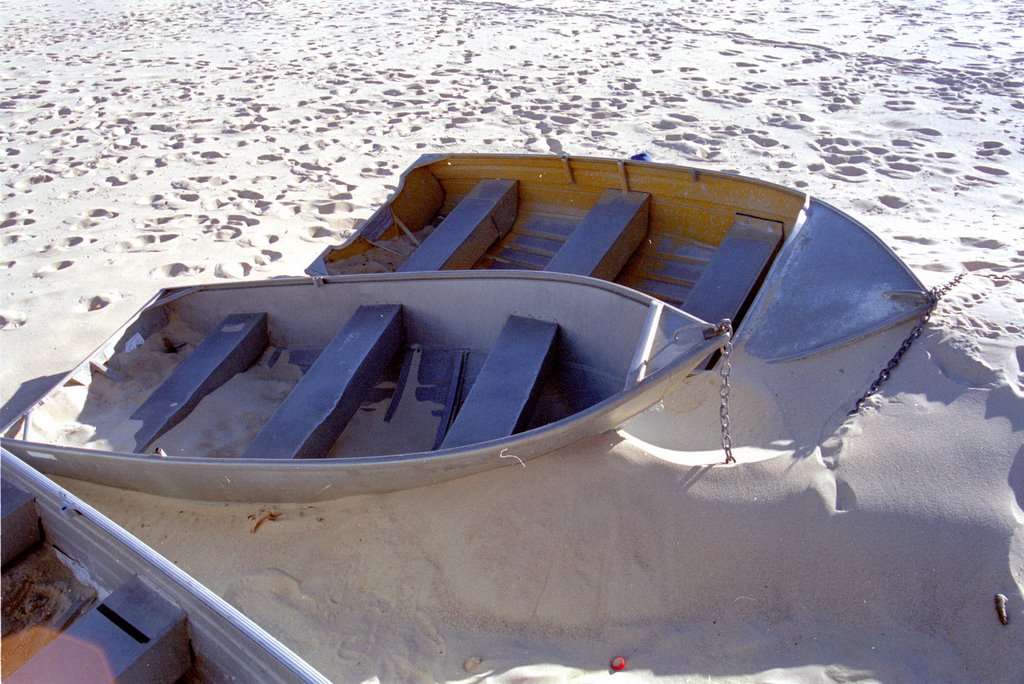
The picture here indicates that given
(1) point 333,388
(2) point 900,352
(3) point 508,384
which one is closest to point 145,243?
(1) point 333,388

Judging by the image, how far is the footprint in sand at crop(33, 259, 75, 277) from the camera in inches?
237

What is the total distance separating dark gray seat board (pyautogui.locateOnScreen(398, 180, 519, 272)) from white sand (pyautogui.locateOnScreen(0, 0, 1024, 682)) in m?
1.41

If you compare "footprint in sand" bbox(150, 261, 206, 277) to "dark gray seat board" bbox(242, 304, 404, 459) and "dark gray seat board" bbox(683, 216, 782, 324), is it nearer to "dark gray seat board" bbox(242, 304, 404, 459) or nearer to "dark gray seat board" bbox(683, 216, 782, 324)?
"dark gray seat board" bbox(242, 304, 404, 459)

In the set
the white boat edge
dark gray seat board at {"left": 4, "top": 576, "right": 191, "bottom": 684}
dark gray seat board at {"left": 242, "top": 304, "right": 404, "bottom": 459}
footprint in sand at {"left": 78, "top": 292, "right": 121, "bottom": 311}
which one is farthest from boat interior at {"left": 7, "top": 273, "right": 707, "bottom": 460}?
footprint in sand at {"left": 78, "top": 292, "right": 121, "bottom": 311}

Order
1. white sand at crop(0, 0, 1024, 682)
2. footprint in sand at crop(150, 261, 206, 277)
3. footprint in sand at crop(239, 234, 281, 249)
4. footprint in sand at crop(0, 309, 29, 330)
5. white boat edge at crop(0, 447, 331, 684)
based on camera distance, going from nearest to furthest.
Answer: white boat edge at crop(0, 447, 331, 684) < white sand at crop(0, 0, 1024, 682) < footprint in sand at crop(0, 309, 29, 330) < footprint in sand at crop(150, 261, 206, 277) < footprint in sand at crop(239, 234, 281, 249)

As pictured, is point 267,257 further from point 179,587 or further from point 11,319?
point 179,587

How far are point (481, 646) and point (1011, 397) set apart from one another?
2430 mm

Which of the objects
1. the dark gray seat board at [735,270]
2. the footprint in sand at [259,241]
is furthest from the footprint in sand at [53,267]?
the dark gray seat board at [735,270]

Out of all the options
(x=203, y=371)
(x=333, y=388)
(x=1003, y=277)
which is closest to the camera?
(x=333, y=388)

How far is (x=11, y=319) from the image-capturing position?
540 cm

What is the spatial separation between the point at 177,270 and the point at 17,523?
3473 millimetres

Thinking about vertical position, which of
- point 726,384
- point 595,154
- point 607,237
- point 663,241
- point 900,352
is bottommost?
point 595,154

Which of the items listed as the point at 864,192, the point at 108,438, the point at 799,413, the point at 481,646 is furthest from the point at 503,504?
the point at 864,192

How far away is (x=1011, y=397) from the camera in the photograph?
3387 millimetres
